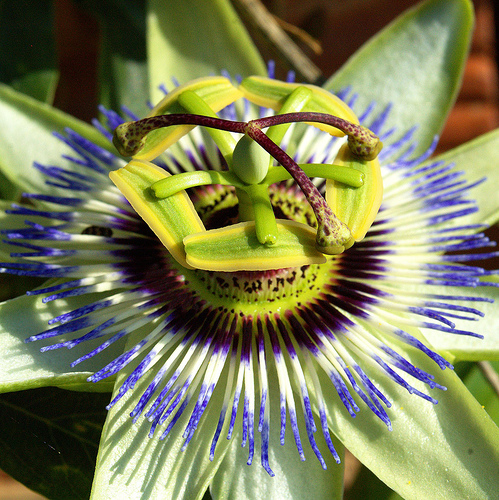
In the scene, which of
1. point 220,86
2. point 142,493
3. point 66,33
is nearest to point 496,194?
point 220,86

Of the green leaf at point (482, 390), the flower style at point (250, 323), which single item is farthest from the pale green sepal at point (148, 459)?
the green leaf at point (482, 390)

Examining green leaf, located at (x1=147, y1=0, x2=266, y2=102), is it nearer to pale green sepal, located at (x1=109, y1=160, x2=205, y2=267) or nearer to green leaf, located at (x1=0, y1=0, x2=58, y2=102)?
green leaf, located at (x1=0, y1=0, x2=58, y2=102)

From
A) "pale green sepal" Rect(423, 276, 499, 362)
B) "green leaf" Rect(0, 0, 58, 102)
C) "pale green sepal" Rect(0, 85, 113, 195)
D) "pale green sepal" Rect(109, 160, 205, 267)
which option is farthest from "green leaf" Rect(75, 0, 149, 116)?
"pale green sepal" Rect(423, 276, 499, 362)

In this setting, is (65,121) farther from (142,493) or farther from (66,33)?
(66,33)

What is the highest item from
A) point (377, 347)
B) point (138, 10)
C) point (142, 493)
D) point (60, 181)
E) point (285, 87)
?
point (138, 10)

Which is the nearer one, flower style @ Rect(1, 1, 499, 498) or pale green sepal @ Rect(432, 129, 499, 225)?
flower style @ Rect(1, 1, 499, 498)

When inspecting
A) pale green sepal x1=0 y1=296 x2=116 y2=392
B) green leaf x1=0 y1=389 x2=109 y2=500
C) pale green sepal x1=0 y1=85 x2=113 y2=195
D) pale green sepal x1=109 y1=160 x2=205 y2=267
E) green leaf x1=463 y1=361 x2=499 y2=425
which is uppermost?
pale green sepal x1=0 y1=85 x2=113 y2=195

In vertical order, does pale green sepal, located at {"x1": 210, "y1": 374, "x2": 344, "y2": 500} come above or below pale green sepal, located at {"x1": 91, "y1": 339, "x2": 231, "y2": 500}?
below
